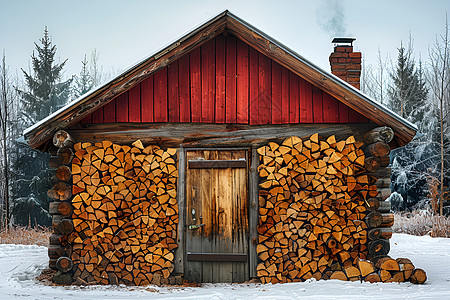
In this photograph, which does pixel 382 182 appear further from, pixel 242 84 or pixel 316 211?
pixel 242 84

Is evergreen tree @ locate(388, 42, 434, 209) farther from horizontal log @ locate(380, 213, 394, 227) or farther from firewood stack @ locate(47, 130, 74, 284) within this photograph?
firewood stack @ locate(47, 130, 74, 284)

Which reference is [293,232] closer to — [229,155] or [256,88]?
[229,155]

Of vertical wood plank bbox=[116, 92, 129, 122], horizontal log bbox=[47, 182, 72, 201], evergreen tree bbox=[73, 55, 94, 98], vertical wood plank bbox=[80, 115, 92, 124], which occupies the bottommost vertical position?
horizontal log bbox=[47, 182, 72, 201]

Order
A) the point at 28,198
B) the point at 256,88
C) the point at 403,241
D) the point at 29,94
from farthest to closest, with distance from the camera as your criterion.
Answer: the point at 29,94, the point at 28,198, the point at 403,241, the point at 256,88

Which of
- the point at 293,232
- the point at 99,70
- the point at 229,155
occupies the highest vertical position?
the point at 99,70

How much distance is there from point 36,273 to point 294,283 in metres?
4.70

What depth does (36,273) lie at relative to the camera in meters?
7.45

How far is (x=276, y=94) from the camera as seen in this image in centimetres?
717

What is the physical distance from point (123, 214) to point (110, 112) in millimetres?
1804

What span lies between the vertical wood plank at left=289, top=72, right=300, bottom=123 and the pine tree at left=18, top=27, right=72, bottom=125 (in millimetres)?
16214

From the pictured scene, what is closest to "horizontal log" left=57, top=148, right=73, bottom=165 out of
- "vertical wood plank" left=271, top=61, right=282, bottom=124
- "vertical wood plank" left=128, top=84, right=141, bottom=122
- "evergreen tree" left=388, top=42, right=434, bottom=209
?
"vertical wood plank" left=128, top=84, right=141, bottom=122

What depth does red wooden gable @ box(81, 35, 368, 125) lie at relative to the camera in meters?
7.13

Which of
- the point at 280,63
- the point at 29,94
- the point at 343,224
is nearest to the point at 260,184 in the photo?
the point at 343,224

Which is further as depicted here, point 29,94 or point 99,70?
point 99,70
